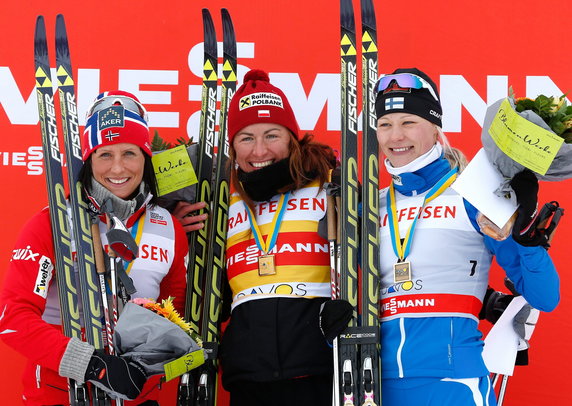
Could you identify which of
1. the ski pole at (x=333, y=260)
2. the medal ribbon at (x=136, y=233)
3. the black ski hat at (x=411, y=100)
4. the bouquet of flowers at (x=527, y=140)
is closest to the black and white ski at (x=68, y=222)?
the medal ribbon at (x=136, y=233)

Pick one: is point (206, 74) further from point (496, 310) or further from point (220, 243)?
point (496, 310)

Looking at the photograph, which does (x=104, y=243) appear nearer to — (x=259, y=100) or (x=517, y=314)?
(x=259, y=100)

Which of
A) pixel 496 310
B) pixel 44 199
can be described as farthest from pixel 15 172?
pixel 496 310

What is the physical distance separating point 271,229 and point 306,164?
0.92ft

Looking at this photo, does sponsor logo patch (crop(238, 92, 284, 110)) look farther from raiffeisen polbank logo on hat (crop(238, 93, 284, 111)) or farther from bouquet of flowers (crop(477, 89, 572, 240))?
bouquet of flowers (crop(477, 89, 572, 240))

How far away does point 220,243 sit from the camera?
3184mm

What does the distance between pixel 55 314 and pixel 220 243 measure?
0.66 m

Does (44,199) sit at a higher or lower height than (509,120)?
higher

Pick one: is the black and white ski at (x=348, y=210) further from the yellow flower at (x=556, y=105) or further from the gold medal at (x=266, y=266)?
the yellow flower at (x=556, y=105)

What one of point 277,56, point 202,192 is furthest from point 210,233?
point 277,56

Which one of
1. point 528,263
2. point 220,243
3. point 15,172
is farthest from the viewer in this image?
point 15,172

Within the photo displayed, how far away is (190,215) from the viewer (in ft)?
10.9

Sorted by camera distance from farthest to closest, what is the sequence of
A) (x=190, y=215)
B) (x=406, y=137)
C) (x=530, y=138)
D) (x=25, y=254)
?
(x=190, y=215)
(x=25, y=254)
(x=406, y=137)
(x=530, y=138)

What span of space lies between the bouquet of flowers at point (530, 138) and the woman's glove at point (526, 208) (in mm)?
25
